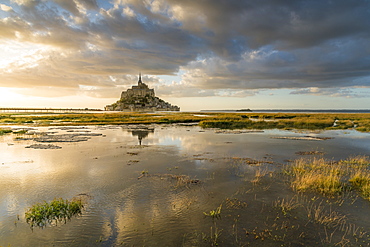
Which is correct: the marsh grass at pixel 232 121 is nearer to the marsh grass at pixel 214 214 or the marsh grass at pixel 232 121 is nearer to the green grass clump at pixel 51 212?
the marsh grass at pixel 214 214

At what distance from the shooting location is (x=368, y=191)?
11984mm

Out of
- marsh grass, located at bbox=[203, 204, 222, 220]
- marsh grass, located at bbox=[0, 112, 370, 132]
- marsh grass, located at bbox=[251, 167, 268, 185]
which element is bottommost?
marsh grass, located at bbox=[203, 204, 222, 220]

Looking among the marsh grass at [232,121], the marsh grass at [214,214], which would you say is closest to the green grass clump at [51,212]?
the marsh grass at [214,214]

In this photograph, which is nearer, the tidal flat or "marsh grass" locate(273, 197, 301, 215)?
the tidal flat

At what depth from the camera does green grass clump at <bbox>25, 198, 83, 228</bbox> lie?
9164mm

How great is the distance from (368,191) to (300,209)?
4782 mm

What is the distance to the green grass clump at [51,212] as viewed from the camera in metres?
9.16

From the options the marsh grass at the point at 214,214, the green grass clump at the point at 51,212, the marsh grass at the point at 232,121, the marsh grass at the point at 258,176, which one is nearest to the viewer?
the green grass clump at the point at 51,212

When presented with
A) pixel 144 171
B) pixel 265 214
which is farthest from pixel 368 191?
pixel 144 171

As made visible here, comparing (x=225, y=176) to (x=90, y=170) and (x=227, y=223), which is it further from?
(x=90, y=170)

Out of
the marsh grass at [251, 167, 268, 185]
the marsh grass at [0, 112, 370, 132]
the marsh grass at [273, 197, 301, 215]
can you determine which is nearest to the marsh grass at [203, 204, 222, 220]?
the marsh grass at [273, 197, 301, 215]

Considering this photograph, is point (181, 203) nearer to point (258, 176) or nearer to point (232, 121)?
→ point (258, 176)

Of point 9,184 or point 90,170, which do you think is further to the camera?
point 90,170

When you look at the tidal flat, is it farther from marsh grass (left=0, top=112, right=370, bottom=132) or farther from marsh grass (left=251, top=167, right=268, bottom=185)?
marsh grass (left=0, top=112, right=370, bottom=132)
